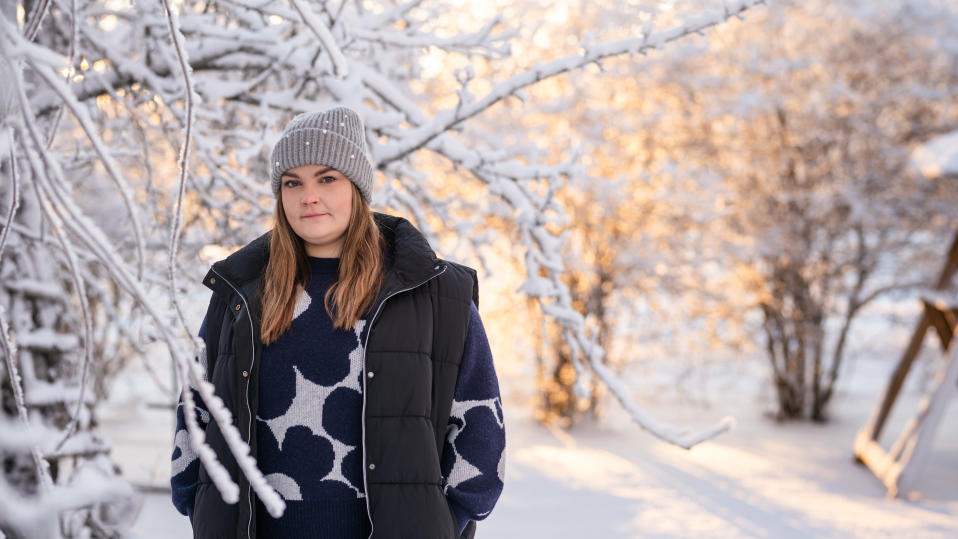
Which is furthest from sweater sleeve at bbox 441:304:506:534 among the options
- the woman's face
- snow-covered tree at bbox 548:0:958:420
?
snow-covered tree at bbox 548:0:958:420

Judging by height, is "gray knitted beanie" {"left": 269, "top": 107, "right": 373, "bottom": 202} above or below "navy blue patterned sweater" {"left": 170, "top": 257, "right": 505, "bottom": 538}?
above

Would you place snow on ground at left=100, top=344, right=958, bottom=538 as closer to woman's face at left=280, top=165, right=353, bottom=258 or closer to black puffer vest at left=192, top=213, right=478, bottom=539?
black puffer vest at left=192, top=213, right=478, bottom=539

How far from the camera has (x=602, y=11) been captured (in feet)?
23.9

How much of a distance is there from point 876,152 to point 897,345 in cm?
271

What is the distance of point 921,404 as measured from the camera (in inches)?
207

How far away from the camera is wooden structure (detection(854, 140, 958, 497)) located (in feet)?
16.2

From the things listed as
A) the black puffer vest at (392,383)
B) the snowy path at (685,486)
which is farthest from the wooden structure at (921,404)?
the black puffer vest at (392,383)

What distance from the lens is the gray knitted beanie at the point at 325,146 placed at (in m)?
1.60

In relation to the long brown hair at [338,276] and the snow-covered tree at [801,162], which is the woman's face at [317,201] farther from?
the snow-covered tree at [801,162]

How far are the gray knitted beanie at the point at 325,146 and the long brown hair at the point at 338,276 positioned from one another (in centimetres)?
6

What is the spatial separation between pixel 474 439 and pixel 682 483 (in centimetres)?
410

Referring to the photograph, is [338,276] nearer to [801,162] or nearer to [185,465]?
[185,465]

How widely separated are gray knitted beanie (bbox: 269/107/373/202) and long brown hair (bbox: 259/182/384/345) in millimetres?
62

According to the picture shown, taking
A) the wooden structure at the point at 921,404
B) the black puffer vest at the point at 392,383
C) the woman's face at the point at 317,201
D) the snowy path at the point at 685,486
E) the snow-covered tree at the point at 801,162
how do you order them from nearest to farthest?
the black puffer vest at the point at 392,383, the woman's face at the point at 317,201, the snowy path at the point at 685,486, the wooden structure at the point at 921,404, the snow-covered tree at the point at 801,162
